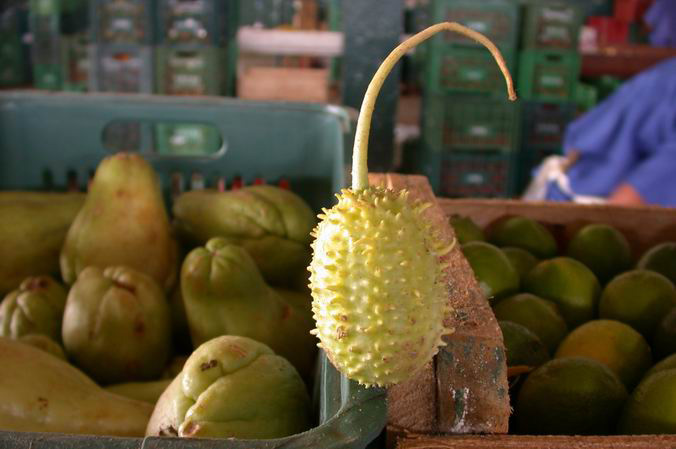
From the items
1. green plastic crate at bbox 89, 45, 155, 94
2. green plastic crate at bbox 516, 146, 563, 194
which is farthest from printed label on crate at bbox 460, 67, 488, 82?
green plastic crate at bbox 89, 45, 155, 94

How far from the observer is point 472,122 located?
3385 mm

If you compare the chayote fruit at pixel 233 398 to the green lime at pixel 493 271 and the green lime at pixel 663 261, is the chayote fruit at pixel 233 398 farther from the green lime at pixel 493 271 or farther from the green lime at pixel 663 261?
the green lime at pixel 663 261

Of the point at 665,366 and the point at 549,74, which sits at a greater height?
the point at 549,74

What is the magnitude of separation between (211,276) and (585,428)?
0.41m

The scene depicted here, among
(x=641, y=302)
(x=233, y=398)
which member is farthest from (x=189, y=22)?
(x=233, y=398)

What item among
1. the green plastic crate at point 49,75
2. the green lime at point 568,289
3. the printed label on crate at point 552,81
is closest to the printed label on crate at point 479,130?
the printed label on crate at point 552,81

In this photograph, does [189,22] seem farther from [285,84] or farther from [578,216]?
[578,216]

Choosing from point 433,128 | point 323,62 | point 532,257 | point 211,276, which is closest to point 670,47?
point 433,128

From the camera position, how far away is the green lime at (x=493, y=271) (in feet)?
2.60

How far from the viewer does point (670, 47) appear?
406 cm

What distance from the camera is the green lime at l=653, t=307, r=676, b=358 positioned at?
2.36 ft

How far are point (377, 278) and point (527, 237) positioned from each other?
61 centimetres

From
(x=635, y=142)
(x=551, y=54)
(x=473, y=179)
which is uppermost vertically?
(x=551, y=54)

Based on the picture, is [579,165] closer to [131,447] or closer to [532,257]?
[532,257]
